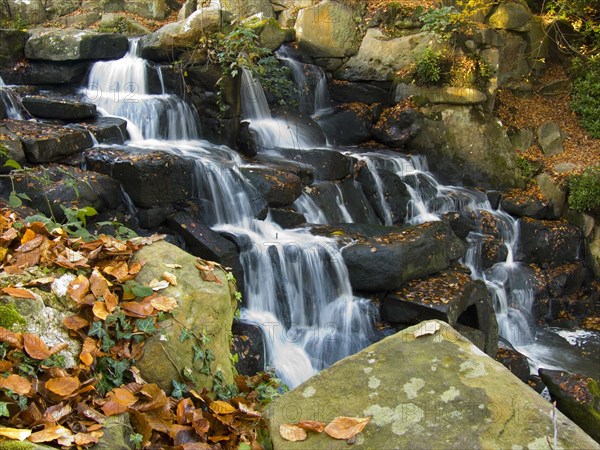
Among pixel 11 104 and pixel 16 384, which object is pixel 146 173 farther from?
pixel 16 384

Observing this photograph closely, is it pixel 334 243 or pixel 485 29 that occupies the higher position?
pixel 485 29

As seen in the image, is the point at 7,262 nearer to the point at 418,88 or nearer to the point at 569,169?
the point at 418,88

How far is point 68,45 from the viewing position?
10.4 m

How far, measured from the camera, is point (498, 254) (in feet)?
36.4

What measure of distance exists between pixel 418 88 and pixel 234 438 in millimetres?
11260

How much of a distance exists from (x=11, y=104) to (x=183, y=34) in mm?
3082

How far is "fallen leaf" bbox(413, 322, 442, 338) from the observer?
2.71 m

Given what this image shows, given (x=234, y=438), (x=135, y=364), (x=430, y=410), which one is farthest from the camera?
(x=135, y=364)

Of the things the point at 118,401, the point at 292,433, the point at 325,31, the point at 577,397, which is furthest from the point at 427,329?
the point at 325,31

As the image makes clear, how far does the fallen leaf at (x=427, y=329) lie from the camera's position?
8.87ft

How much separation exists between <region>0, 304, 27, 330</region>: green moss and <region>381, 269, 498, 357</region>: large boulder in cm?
516

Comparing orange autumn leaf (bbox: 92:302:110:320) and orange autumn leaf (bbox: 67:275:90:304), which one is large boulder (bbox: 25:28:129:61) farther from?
orange autumn leaf (bbox: 92:302:110:320)

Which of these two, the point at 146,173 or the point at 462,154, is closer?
the point at 146,173

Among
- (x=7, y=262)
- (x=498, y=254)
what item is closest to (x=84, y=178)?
(x=7, y=262)
